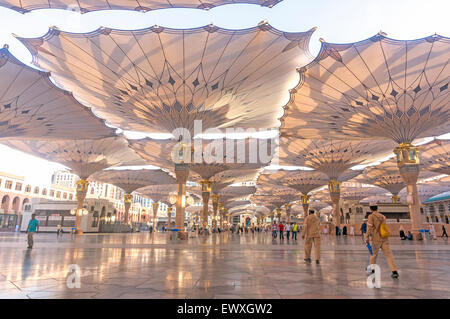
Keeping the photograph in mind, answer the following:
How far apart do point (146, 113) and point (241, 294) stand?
17609 millimetres

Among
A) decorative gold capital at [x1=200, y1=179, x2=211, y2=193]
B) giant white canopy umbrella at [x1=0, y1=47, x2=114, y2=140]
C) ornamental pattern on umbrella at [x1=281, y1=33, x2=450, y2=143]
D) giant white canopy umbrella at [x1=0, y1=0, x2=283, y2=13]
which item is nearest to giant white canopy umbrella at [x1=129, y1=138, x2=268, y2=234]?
decorative gold capital at [x1=200, y1=179, x2=211, y2=193]

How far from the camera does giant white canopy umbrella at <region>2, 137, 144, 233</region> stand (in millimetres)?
31266

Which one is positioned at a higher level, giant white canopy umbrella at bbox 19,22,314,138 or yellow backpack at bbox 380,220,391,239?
giant white canopy umbrella at bbox 19,22,314,138

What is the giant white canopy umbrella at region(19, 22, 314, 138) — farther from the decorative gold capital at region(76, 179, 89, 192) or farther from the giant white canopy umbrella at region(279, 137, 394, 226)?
the decorative gold capital at region(76, 179, 89, 192)

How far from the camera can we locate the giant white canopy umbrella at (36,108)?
16812mm

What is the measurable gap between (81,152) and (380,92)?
30.2 m

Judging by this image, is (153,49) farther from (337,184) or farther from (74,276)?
(337,184)

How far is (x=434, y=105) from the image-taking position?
19188mm

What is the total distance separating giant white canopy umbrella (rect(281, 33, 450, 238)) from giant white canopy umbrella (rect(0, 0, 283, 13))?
7.27 metres

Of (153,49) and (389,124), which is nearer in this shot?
(153,49)

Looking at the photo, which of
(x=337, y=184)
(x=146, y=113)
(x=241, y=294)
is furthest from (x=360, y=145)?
(x=241, y=294)

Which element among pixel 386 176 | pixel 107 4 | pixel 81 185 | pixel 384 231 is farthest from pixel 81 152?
pixel 386 176

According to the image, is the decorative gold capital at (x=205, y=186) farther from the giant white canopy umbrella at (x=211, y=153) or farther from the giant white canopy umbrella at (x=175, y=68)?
the giant white canopy umbrella at (x=175, y=68)

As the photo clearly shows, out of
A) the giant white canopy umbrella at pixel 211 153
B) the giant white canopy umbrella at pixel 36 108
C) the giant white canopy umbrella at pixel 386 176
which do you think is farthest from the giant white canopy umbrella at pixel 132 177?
the giant white canopy umbrella at pixel 386 176
